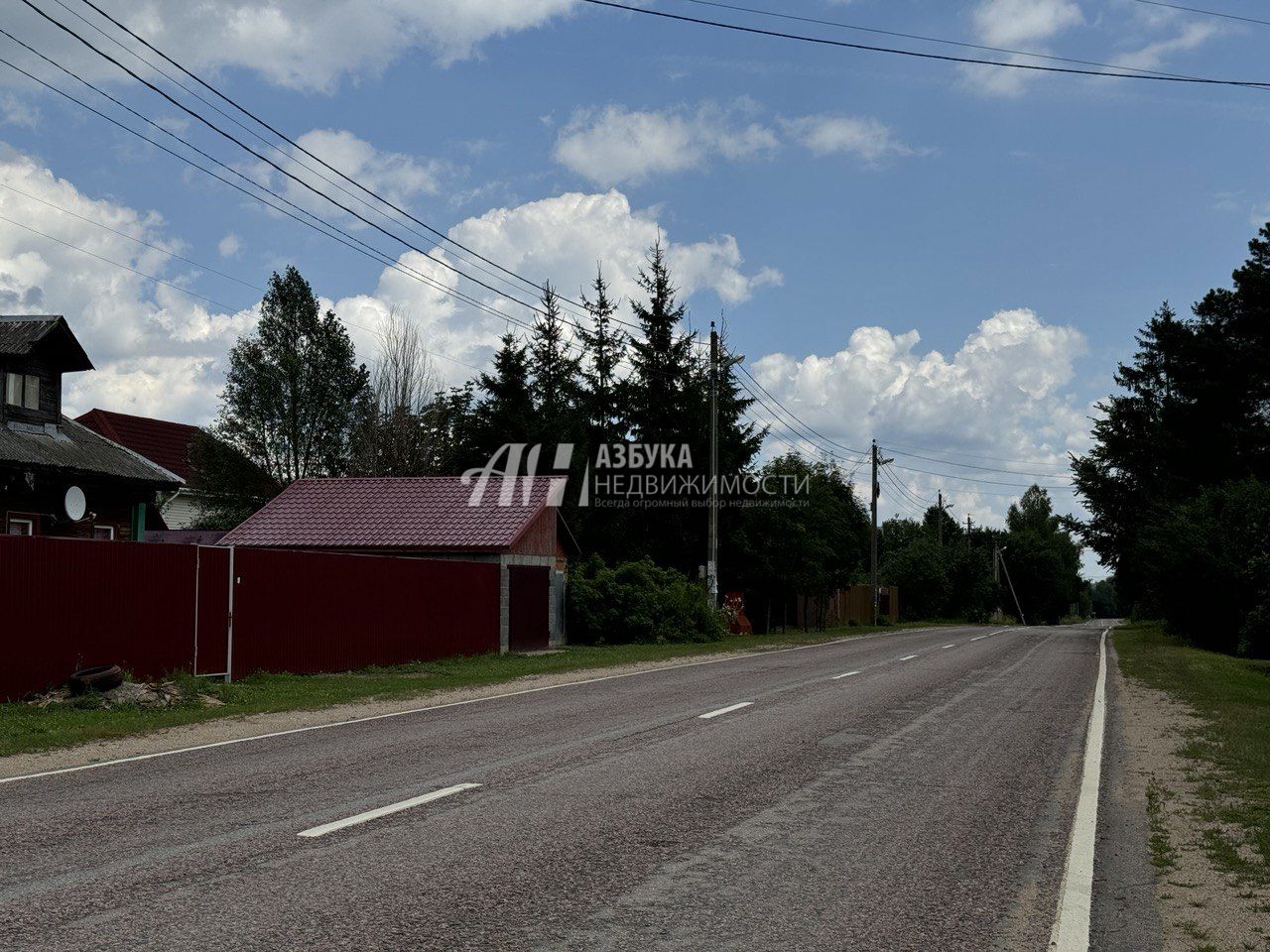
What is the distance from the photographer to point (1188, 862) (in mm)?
6465

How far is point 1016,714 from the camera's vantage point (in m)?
13.7

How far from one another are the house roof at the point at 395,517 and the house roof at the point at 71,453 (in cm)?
321

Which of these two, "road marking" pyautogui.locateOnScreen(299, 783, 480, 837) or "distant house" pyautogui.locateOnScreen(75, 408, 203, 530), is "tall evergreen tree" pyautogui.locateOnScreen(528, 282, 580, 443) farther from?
"road marking" pyautogui.locateOnScreen(299, 783, 480, 837)

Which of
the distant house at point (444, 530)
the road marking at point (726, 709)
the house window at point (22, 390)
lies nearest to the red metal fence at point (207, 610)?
the distant house at point (444, 530)

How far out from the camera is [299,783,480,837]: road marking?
263 inches

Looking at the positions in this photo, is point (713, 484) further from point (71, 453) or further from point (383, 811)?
point (383, 811)

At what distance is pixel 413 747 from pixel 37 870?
190 inches

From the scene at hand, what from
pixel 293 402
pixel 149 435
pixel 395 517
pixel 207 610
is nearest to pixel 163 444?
pixel 149 435

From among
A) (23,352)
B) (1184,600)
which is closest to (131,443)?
(23,352)

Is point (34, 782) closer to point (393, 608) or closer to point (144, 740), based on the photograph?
point (144, 740)

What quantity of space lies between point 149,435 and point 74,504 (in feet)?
128

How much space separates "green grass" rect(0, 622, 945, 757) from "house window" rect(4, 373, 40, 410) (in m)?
10.9

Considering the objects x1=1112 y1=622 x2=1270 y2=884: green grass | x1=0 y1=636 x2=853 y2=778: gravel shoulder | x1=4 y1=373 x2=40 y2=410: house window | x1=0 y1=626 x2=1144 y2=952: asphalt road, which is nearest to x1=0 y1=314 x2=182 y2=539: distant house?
x1=4 y1=373 x2=40 y2=410: house window

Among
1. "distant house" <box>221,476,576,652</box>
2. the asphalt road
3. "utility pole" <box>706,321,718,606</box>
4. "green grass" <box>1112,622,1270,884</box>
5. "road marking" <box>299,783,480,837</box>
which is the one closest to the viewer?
the asphalt road
